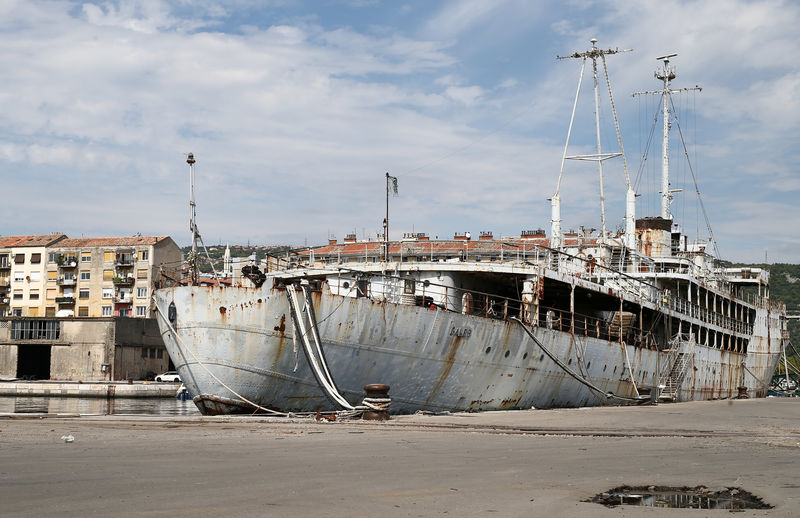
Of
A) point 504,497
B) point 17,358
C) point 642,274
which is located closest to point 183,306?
point 504,497

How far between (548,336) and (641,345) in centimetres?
806

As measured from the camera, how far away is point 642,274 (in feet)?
112

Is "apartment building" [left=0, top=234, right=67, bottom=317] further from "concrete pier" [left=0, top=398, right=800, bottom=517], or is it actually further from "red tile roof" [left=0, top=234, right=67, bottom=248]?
"concrete pier" [left=0, top=398, right=800, bottom=517]

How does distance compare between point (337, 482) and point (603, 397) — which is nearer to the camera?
point (337, 482)

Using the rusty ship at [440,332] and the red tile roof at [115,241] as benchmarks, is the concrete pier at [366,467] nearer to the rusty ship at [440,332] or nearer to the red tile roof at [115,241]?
the rusty ship at [440,332]

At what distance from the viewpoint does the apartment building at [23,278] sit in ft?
266

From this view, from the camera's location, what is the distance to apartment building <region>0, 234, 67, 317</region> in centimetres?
8112

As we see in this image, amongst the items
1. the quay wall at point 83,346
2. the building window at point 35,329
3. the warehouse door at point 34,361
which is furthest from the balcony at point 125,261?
the building window at point 35,329

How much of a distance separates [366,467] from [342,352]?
10112mm

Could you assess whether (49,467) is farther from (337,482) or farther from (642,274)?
(642,274)

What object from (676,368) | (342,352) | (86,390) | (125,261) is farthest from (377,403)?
(125,261)

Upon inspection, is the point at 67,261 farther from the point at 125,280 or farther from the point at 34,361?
the point at 34,361

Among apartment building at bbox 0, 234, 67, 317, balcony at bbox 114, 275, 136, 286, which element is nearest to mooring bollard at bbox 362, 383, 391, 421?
balcony at bbox 114, 275, 136, 286

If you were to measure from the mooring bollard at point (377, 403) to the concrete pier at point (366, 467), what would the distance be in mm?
1197
